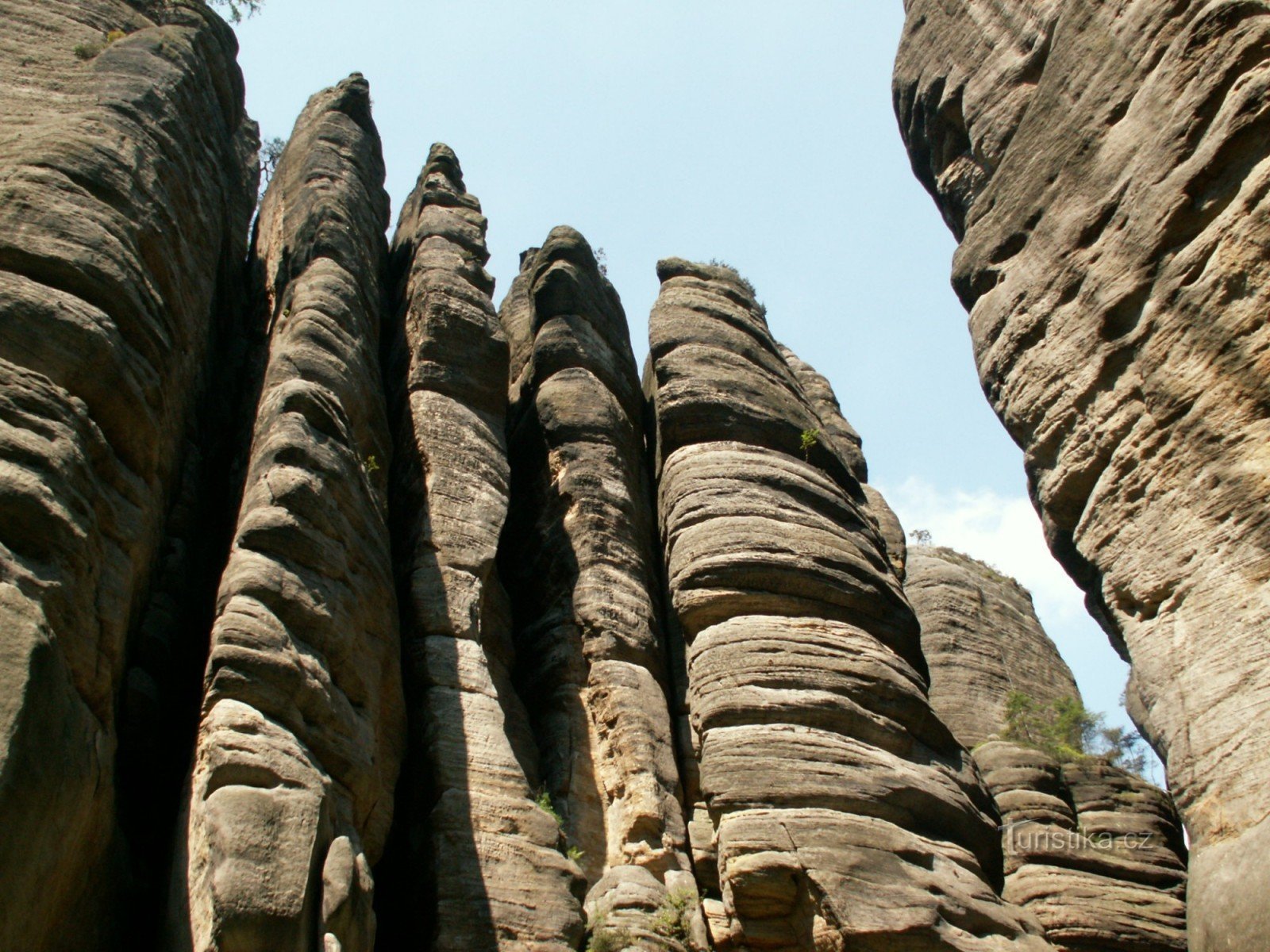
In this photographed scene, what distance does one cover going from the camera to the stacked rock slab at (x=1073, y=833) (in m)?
14.5

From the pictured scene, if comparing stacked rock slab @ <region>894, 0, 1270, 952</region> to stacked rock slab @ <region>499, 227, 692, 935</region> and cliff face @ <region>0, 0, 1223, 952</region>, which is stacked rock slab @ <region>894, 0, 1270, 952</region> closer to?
cliff face @ <region>0, 0, 1223, 952</region>

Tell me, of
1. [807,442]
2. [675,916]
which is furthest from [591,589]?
[675,916]

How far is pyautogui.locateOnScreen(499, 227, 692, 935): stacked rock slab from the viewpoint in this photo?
543 inches

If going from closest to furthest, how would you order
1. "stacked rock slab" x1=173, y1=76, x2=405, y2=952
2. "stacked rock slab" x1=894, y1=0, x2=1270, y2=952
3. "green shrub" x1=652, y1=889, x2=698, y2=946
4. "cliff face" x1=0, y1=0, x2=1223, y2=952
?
"stacked rock slab" x1=173, y1=76, x2=405, y2=952 → "stacked rock slab" x1=894, y1=0, x2=1270, y2=952 → "cliff face" x1=0, y1=0, x2=1223, y2=952 → "green shrub" x1=652, y1=889, x2=698, y2=946

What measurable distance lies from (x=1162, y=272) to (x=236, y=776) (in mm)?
9408

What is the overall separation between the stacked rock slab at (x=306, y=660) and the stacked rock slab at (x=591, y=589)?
9.87 ft

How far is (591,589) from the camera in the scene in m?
16.1

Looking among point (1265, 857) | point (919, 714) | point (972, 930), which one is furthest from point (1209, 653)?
point (919, 714)

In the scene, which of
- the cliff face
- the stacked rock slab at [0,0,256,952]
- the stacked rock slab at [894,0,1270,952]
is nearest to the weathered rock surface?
the cliff face

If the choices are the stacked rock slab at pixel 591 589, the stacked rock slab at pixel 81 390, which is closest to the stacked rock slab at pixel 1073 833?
the stacked rock slab at pixel 591 589

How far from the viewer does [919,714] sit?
14359 mm

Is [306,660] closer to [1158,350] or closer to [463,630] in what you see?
[463,630]

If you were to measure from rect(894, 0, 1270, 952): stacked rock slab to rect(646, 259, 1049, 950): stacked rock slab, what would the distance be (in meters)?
3.32

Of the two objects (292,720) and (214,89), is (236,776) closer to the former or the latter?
(292,720)
